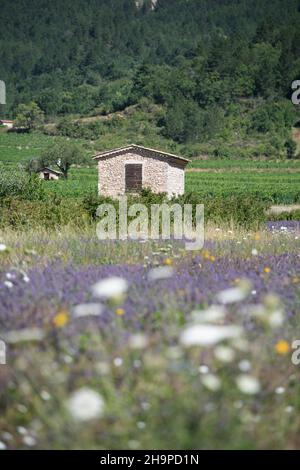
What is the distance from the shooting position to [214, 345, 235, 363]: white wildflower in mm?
Answer: 3088

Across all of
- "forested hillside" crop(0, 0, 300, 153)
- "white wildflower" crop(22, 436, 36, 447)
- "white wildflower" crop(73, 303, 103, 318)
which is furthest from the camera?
"forested hillside" crop(0, 0, 300, 153)

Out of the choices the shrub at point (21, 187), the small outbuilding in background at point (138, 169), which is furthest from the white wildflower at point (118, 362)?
the small outbuilding in background at point (138, 169)

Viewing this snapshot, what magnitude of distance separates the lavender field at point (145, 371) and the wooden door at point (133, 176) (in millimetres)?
32522

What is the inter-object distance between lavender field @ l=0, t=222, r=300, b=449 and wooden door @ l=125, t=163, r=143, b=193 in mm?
32522

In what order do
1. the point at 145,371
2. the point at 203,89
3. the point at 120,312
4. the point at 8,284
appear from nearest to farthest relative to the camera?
the point at 145,371 < the point at 120,312 < the point at 8,284 < the point at 203,89

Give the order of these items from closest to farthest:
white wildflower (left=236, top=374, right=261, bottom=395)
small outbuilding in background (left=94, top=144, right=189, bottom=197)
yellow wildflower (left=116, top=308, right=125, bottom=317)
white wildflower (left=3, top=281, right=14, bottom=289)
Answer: white wildflower (left=236, top=374, right=261, bottom=395), yellow wildflower (left=116, top=308, right=125, bottom=317), white wildflower (left=3, top=281, right=14, bottom=289), small outbuilding in background (left=94, top=144, right=189, bottom=197)

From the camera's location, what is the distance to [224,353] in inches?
122

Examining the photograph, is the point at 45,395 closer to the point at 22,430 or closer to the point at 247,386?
the point at 22,430

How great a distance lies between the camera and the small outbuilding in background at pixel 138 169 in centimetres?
3756

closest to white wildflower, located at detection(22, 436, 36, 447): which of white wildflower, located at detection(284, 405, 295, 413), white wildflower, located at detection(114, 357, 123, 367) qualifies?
white wildflower, located at detection(114, 357, 123, 367)

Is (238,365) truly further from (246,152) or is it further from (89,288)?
(246,152)

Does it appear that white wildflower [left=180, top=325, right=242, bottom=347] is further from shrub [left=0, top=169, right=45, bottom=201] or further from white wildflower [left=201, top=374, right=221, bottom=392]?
shrub [left=0, top=169, right=45, bottom=201]

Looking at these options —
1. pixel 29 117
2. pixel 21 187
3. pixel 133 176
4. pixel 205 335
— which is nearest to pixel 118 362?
pixel 205 335

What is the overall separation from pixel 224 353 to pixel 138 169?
3490cm
